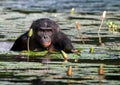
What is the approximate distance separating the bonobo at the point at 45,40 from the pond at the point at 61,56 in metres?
0.34

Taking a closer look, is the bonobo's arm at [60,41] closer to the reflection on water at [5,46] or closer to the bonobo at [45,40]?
the bonobo at [45,40]

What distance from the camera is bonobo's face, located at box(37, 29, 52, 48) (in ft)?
44.9

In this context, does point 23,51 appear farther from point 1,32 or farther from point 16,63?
point 1,32

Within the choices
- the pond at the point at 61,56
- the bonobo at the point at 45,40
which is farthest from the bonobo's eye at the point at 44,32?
the pond at the point at 61,56

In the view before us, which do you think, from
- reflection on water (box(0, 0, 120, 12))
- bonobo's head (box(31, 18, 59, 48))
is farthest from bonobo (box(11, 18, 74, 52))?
reflection on water (box(0, 0, 120, 12))

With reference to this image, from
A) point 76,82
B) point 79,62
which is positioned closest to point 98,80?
point 76,82

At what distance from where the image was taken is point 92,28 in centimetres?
1842

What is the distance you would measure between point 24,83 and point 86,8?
55.7 feet

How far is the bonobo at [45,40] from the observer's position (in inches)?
544

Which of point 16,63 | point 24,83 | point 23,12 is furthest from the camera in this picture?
point 23,12

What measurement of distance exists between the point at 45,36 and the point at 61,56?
1.48m

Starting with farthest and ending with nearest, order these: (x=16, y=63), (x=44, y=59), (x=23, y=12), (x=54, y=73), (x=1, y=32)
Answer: (x=23, y=12), (x=1, y=32), (x=44, y=59), (x=16, y=63), (x=54, y=73)

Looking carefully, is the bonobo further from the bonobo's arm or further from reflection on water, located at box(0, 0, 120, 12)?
reflection on water, located at box(0, 0, 120, 12)

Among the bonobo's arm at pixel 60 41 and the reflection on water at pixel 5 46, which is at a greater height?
the bonobo's arm at pixel 60 41
